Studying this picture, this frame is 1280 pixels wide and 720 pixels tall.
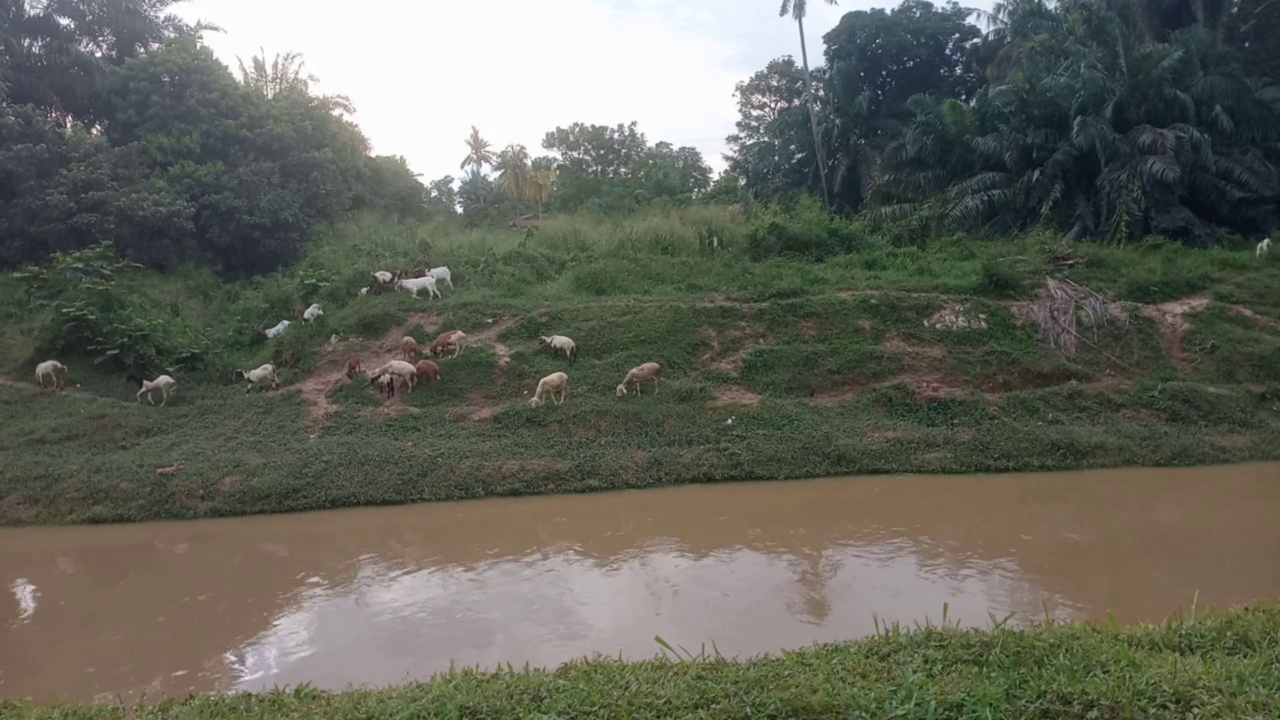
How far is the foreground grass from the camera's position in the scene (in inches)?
154

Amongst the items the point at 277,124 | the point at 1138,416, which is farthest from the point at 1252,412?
the point at 277,124

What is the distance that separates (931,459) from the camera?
1109 cm

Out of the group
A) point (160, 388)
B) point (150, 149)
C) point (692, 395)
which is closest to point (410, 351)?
point (160, 388)

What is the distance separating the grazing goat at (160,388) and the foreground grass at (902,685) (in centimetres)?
975

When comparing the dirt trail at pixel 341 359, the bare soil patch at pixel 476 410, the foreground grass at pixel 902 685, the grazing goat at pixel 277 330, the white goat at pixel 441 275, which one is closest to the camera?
the foreground grass at pixel 902 685

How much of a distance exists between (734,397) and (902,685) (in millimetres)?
8962

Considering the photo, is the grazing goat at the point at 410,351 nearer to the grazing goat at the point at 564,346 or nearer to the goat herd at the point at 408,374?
the goat herd at the point at 408,374

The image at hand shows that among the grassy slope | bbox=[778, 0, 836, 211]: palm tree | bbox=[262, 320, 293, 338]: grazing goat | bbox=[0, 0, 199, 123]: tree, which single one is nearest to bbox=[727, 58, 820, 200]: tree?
bbox=[778, 0, 836, 211]: palm tree

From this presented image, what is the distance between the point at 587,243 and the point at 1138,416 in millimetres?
12059

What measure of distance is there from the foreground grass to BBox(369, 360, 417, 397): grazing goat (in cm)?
835

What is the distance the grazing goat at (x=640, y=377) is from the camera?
13.0m

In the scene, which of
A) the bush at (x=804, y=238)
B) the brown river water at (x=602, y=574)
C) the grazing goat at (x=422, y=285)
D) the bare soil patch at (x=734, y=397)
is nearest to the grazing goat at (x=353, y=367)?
the grazing goat at (x=422, y=285)

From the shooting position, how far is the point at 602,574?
769 cm

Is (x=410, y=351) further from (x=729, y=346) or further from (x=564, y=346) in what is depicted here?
(x=729, y=346)
